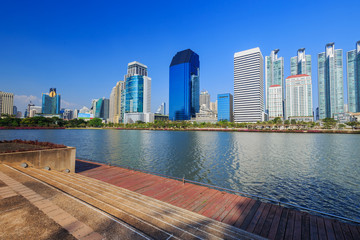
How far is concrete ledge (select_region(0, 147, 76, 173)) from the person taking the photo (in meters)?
15.7

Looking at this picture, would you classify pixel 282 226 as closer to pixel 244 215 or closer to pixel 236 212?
pixel 244 215

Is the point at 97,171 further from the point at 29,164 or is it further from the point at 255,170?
→ the point at 255,170

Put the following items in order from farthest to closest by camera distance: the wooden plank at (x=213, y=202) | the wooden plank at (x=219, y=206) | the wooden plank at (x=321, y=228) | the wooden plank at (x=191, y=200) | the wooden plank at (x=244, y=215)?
the wooden plank at (x=191, y=200), the wooden plank at (x=213, y=202), the wooden plank at (x=219, y=206), the wooden plank at (x=244, y=215), the wooden plank at (x=321, y=228)

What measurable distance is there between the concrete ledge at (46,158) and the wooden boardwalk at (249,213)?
241 inches

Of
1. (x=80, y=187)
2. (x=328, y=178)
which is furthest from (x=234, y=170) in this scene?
(x=80, y=187)

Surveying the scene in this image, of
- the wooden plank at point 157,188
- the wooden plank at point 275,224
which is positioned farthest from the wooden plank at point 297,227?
the wooden plank at point 157,188

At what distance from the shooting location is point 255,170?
87.7 feet

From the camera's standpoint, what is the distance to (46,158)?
1672 centimetres

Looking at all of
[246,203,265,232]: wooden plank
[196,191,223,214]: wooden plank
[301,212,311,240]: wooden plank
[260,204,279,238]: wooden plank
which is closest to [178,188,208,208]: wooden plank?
[196,191,223,214]: wooden plank

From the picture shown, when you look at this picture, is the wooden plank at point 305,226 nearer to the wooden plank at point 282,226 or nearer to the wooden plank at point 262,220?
the wooden plank at point 282,226

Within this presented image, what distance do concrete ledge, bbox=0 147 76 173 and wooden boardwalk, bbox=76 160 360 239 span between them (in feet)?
20.0

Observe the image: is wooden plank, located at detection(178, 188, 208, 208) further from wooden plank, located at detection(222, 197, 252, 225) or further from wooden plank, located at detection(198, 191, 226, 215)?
wooden plank, located at detection(222, 197, 252, 225)

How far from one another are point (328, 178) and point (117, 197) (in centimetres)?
2765

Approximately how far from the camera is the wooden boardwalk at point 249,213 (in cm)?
797
